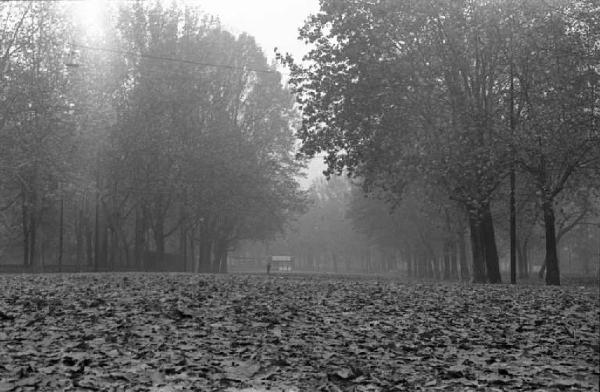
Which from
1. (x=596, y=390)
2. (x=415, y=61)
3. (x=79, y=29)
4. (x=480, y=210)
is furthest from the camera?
(x=79, y=29)

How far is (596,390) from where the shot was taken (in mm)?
6238

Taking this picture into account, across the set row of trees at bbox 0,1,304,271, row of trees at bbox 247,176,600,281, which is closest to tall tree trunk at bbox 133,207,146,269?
row of trees at bbox 0,1,304,271

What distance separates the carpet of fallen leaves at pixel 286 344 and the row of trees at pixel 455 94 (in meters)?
12.4

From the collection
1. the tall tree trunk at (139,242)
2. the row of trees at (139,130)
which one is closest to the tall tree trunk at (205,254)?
the row of trees at (139,130)

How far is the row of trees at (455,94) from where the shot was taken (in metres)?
25.2

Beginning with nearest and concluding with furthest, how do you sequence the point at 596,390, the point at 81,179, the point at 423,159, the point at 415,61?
the point at 596,390
the point at 423,159
the point at 415,61
the point at 81,179

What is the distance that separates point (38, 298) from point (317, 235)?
103m

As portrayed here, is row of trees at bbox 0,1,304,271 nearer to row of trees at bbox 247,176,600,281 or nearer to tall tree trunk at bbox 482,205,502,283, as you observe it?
row of trees at bbox 247,176,600,281

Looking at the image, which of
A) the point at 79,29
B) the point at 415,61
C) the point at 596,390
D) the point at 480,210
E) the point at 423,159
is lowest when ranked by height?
the point at 596,390

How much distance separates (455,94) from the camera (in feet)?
88.8

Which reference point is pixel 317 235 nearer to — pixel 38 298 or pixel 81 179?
pixel 81 179

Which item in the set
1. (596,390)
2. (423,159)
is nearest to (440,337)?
(596,390)

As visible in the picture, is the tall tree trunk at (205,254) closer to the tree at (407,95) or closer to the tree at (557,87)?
the tree at (407,95)

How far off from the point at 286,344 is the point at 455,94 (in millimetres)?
20826
